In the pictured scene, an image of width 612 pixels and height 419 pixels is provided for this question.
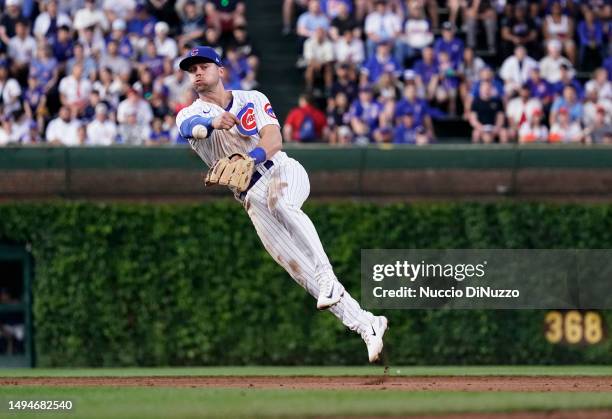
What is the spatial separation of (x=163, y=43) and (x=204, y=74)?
28.0 ft

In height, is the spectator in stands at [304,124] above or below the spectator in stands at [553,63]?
below

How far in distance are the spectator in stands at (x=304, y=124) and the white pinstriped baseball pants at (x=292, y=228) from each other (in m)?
7.05

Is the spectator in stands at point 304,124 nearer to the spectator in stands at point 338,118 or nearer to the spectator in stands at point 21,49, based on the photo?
the spectator in stands at point 338,118

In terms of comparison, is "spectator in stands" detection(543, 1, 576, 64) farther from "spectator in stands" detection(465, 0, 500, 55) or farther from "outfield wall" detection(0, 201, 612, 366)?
"outfield wall" detection(0, 201, 612, 366)

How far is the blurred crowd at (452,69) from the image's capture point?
18.1 m

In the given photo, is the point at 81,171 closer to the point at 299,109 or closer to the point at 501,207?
the point at 299,109

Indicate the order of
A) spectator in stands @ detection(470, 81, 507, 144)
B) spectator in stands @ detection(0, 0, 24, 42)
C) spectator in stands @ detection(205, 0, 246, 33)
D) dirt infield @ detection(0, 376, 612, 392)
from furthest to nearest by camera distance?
spectator in stands @ detection(205, 0, 246, 33) < spectator in stands @ detection(0, 0, 24, 42) < spectator in stands @ detection(470, 81, 507, 144) < dirt infield @ detection(0, 376, 612, 392)

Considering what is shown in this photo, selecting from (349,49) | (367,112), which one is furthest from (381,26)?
(367,112)

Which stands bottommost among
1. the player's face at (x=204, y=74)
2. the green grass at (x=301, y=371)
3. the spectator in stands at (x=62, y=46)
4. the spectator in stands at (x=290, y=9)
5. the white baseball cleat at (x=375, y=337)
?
the green grass at (x=301, y=371)

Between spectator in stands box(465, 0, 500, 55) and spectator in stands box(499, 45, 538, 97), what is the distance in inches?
21.9

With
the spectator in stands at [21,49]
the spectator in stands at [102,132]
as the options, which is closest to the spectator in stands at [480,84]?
the spectator in stands at [102,132]

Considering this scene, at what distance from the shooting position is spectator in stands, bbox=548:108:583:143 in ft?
59.3

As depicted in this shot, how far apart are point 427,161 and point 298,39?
3.73m

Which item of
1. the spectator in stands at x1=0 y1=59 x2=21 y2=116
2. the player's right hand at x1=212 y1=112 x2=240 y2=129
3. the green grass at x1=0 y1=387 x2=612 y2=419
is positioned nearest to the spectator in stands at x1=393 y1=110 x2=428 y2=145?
the spectator in stands at x1=0 y1=59 x2=21 y2=116
